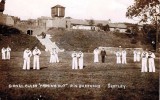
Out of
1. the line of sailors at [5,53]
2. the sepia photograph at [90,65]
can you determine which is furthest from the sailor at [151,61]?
the line of sailors at [5,53]

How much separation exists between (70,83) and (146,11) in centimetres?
347

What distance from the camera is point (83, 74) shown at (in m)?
9.34

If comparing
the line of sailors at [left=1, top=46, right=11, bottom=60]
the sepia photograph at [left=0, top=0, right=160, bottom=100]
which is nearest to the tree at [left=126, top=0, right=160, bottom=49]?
the sepia photograph at [left=0, top=0, right=160, bottom=100]

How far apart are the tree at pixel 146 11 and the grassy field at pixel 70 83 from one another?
1.30 metres

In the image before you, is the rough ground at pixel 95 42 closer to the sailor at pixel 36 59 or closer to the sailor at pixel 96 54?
the sailor at pixel 96 54

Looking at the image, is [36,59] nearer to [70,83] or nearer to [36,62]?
[36,62]

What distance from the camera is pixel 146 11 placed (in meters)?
10.1

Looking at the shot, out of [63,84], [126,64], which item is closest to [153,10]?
[126,64]

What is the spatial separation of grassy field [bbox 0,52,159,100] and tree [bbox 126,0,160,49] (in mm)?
1299

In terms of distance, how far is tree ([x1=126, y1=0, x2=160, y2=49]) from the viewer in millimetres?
9437

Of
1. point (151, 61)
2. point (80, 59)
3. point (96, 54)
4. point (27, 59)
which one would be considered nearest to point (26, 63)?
point (27, 59)

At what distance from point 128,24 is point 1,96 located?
4.48m

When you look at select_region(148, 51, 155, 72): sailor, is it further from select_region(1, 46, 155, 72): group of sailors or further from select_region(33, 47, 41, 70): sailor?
select_region(33, 47, 41, 70): sailor

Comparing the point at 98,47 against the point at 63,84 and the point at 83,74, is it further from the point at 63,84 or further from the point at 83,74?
the point at 63,84
